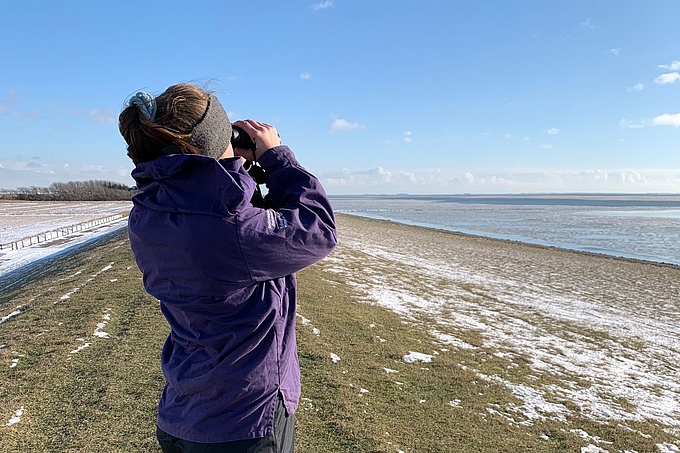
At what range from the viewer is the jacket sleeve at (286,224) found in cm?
139

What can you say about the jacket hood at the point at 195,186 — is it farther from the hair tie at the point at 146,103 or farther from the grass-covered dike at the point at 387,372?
the grass-covered dike at the point at 387,372

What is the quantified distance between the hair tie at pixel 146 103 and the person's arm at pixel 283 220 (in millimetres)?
333

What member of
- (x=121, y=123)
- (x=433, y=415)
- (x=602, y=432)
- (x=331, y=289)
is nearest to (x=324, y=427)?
(x=433, y=415)

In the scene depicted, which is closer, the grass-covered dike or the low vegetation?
the grass-covered dike

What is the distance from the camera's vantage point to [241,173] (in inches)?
57.7

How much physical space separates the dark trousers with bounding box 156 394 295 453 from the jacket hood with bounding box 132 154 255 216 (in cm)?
69

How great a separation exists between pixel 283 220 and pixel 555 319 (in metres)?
12.9

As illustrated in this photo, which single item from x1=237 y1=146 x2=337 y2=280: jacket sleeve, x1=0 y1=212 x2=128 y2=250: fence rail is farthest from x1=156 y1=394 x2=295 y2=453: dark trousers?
x1=0 y1=212 x2=128 y2=250: fence rail

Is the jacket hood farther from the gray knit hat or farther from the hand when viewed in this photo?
the hand

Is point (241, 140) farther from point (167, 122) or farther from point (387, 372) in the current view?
point (387, 372)

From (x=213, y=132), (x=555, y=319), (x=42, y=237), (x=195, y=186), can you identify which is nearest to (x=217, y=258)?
(x=195, y=186)

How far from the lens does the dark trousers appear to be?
1.47 m

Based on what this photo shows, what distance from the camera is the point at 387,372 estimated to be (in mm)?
6824

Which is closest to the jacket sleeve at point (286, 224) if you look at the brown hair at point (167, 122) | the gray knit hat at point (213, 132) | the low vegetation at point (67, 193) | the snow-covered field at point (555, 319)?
the gray knit hat at point (213, 132)
